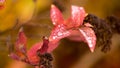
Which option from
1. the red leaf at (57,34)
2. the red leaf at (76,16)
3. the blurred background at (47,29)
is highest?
the red leaf at (76,16)

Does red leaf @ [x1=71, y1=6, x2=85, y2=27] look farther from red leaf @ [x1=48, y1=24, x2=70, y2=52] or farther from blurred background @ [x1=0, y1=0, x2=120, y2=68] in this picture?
blurred background @ [x1=0, y1=0, x2=120, y2=68]

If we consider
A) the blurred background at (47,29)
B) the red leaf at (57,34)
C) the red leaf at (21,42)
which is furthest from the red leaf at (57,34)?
the blurred background at (47,29)

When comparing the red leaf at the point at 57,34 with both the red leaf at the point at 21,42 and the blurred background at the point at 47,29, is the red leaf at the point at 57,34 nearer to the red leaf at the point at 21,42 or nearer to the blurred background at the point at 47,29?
the red leaf at the point at 21,42

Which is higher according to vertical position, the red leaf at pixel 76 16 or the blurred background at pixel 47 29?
the red leaf at pixel 76 16

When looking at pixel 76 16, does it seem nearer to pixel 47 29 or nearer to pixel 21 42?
pixel 21 42

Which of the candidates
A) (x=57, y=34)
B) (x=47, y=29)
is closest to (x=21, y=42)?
(x=57, y=34)

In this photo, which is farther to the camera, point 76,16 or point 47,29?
point 47,29

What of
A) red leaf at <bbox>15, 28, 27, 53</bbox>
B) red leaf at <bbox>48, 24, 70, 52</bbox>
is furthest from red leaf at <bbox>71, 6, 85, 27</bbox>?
red leaf at <bbox>15, 28, 27, 53</bbox>

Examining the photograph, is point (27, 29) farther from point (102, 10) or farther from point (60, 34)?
point (60, 34)
